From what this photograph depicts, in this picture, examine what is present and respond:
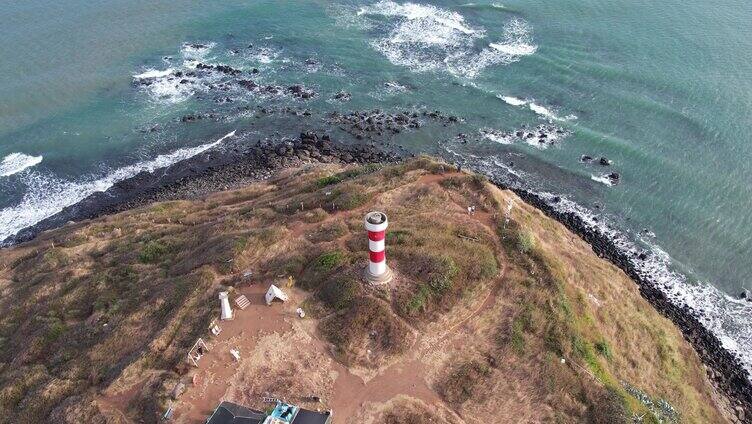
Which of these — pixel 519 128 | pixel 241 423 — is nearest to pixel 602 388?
pixel 241 423

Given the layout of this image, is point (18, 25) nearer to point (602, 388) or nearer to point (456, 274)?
point (456, 274)

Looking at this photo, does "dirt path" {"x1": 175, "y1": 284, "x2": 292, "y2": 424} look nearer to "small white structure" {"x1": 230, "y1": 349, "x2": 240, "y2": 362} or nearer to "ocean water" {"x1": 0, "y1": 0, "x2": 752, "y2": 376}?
"small white structure" {"x1": 230, "y1": 349, "x2": 240, "y2": 362}

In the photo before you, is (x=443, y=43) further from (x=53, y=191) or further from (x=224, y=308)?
(x=224, y=308)

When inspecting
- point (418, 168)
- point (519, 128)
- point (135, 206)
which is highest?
point (418, 168)

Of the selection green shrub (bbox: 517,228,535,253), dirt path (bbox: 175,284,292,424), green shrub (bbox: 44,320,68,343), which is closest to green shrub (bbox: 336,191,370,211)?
dirt path (bbox: 175,284,292,424)

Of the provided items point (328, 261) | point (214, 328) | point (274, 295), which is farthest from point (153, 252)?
point (328, 261)

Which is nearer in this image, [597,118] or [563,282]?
[563,282]

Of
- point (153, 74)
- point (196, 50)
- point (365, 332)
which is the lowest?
point (153, 74)
